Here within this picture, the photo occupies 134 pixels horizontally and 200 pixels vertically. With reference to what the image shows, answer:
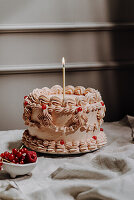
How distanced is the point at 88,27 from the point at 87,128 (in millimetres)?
930

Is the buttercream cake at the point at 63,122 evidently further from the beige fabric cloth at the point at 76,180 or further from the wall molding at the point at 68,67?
the wall molding at the point at 68,67

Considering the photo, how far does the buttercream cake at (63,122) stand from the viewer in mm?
1299

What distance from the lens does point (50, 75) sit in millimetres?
2031

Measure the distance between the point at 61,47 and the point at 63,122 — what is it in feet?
2.83

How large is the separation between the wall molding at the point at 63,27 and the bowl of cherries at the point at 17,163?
1.08 m

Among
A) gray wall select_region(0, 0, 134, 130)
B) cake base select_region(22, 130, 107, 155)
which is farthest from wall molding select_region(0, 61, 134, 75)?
cake base select_region(22, 130, 107, 155)

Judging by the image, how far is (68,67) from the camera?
203cm

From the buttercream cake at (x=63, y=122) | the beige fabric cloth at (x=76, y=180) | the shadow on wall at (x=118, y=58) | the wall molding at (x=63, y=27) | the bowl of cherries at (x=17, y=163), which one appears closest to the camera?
the beige fabric cloth at (x=76, y=180)

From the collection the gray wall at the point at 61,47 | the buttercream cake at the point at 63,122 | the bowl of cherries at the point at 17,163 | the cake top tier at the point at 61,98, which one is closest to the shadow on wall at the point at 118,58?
the gray wall at the point at 61,47

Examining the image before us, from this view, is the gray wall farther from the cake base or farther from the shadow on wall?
the cake base

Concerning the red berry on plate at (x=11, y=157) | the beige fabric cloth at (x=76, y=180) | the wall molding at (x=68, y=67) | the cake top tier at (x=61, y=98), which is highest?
the wall molding at (x=68, y=67)

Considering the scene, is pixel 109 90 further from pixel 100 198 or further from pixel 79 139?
pixel 100 198

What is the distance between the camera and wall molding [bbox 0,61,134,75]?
1955 mm

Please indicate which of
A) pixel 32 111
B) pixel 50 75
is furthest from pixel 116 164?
pixel 50 75
